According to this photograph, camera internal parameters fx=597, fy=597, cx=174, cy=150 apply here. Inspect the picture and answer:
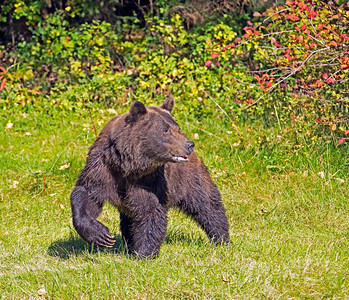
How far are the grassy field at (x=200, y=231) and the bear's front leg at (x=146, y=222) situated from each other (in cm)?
12

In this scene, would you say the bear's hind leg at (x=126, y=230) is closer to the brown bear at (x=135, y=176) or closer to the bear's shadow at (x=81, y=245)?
the bear's shadow at (x=81, y=245)

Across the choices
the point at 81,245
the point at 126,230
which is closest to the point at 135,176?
the point at 126,230

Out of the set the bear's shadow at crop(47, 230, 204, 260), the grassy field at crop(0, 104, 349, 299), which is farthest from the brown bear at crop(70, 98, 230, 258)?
the bear's shadow at crop(47, 230, 204, 260)

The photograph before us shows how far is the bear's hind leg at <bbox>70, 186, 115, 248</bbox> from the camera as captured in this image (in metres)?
4.75

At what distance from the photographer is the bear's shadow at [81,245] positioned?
5.23 meters

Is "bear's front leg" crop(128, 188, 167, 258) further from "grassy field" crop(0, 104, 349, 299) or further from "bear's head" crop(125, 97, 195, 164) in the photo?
"bear's head" crop(125, 97, 195, 164)

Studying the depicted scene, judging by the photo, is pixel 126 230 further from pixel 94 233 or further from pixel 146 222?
pixel 94 233

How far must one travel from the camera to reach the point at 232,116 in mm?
9023

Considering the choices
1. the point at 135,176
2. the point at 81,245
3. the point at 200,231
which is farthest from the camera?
the point at 200,231

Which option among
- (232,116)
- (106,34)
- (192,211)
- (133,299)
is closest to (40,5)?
(106,34)

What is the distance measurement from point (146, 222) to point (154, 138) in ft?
2.28

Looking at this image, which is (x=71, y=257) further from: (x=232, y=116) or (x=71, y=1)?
(x=71, y=1)

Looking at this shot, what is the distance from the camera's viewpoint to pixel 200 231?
6.01 meters

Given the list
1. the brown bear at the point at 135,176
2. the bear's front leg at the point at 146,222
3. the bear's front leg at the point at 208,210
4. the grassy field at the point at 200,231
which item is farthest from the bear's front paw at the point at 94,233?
the bear's front leg at the point at 208,210
